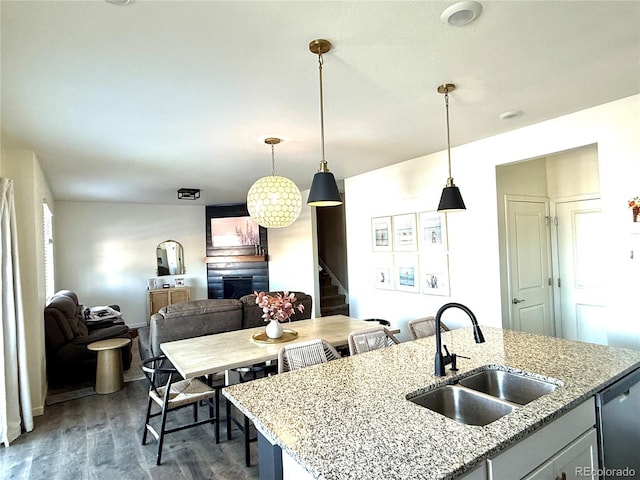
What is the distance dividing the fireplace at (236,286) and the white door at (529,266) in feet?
18.7

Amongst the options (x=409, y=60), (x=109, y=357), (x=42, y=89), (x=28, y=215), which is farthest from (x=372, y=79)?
(x=109, y=357)

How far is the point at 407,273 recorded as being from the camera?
466 centimetres

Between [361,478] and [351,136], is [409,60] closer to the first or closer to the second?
[351,136]

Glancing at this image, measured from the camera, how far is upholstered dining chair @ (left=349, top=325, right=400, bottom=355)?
2.52m

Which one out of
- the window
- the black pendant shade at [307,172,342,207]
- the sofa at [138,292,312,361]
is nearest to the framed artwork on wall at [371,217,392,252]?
the sofa at [138,292,312,361]

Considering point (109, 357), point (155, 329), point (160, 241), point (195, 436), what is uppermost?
point (160, 241)

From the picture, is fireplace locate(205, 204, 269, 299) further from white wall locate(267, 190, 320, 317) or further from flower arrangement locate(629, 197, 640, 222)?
flower arrangement locate(629, 197, 640, 222)

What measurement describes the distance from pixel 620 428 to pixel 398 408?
1.19 metres

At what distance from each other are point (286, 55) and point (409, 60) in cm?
70

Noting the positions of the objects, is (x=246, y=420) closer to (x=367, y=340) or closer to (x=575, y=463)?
(x=367, y=340)

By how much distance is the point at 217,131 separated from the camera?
10.6 feet

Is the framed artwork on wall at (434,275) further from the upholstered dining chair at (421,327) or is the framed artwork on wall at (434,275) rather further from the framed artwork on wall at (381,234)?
the upholstered dining chair at (421,327)

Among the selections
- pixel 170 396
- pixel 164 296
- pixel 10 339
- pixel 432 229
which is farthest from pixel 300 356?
pixel 164 296

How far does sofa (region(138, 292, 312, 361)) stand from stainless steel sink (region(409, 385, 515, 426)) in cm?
235
